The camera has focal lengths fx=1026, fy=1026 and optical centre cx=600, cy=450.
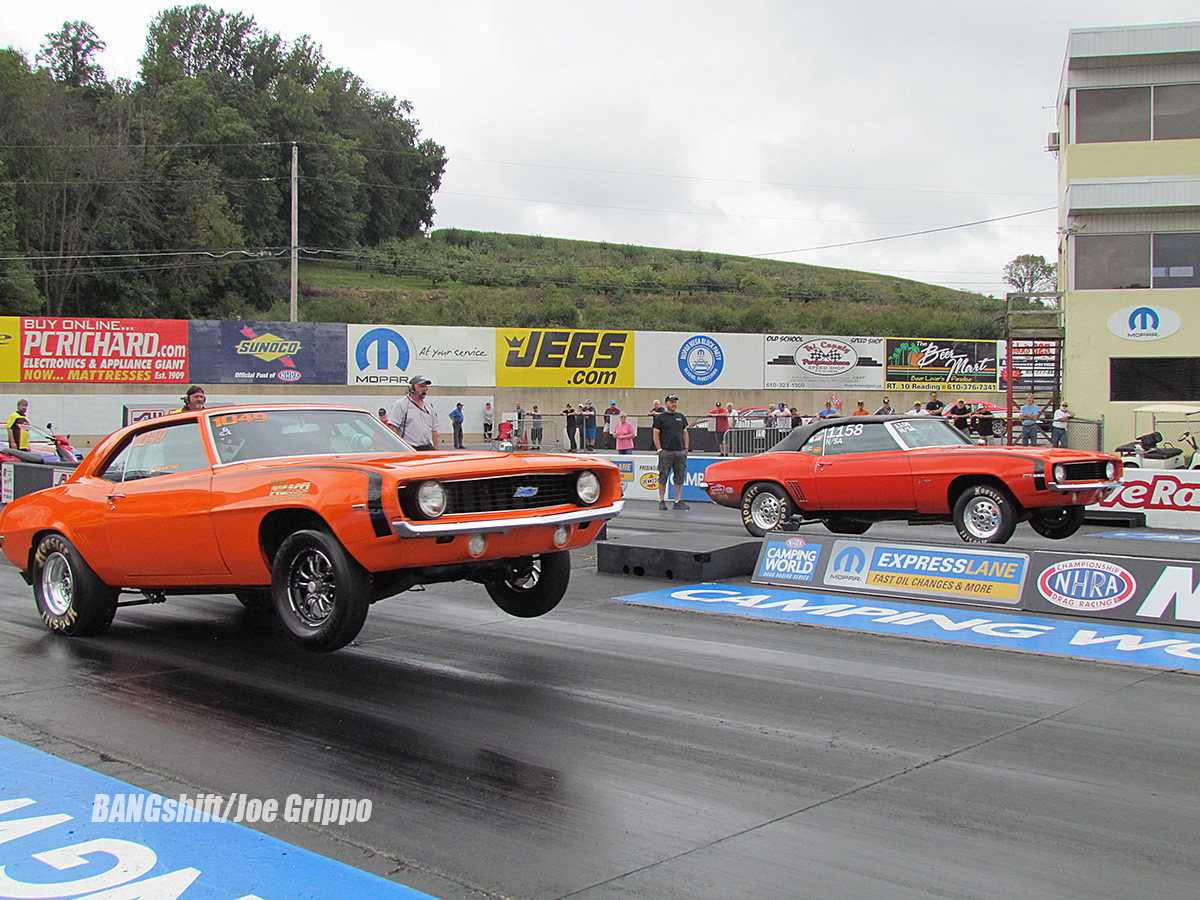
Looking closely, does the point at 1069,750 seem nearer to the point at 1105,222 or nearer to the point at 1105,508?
the point at 1105,508

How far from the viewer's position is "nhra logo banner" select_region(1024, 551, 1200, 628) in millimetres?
7738

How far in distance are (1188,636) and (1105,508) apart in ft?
30.9

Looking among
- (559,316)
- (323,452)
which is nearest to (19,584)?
(323,452)

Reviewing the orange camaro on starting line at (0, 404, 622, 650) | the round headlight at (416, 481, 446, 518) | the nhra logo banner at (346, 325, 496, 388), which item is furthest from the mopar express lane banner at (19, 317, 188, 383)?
the round headlight at (416, 481, 446, 518)

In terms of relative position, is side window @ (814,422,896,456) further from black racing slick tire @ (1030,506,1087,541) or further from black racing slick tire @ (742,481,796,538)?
black racing slick tire @ (1030,506,1087,541)

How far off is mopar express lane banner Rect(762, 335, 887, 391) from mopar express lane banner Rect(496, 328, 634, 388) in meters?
6.13

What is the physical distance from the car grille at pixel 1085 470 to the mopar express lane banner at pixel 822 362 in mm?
30389

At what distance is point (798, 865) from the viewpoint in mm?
3621

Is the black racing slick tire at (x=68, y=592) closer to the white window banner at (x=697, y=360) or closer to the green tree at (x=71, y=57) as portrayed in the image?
the white window banner at (x=697, y=360)

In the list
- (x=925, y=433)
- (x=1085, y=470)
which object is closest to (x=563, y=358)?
(x=925, y=433)

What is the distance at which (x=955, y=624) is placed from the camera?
317 inches

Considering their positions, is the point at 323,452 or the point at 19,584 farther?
the point at 19,584

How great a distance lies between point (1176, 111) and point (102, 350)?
32.9m

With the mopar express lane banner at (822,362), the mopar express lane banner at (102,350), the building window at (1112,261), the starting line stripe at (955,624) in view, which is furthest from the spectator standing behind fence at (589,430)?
the starting line stripe at (955,624)
